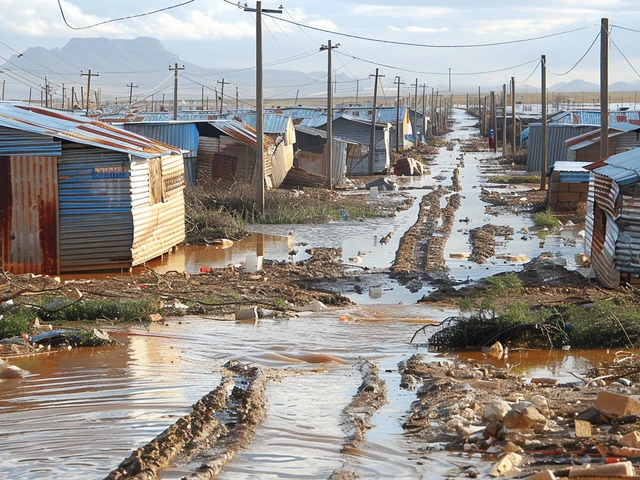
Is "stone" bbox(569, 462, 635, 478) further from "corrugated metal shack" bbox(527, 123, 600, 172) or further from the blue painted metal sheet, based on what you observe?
"corrugated metal shack" bbox(527, 123, 600, 172)

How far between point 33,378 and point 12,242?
7.81 metres

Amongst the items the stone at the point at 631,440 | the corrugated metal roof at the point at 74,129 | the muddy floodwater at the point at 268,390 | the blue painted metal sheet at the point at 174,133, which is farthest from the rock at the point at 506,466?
the blue painted metal sheet at the point at 174,133

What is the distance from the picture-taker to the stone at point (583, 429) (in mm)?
6039

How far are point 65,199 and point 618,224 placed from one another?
→ 9139 mm

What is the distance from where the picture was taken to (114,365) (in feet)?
28.7

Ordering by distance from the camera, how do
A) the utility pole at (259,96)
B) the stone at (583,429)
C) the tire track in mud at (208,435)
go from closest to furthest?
1. the tire track in mud at (208,435)
2. the stone at (583,429)
3. the utility pole at (259,96)

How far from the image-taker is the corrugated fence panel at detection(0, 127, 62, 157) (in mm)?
15148

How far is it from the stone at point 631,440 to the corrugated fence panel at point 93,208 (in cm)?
1154

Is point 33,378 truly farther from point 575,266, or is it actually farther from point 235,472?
point 575,266

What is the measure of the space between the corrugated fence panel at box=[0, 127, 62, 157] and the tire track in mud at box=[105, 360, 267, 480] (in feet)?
28.0

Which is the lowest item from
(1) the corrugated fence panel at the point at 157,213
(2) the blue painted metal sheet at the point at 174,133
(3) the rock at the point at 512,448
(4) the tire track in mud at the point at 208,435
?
(4) the tire track in mud at the point at 208,435

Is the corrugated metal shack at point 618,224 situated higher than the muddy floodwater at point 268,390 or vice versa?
the corrugated metal shack at point 618,224

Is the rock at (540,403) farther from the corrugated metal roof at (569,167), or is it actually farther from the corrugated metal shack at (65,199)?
the corrugated metal roof at (569,167)

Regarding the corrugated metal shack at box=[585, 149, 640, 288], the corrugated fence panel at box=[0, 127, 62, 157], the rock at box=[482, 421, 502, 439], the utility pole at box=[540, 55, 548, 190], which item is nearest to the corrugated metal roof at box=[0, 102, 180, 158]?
the corrugated fence panel at box=[0, 127, 62, 157]
